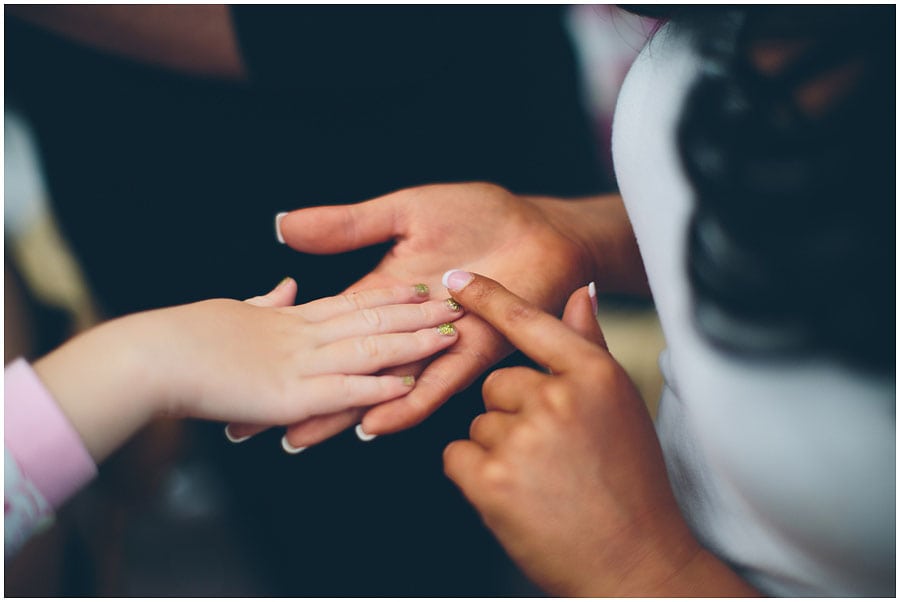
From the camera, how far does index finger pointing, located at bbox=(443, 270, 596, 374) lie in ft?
1.93

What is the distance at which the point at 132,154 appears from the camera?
910 mm

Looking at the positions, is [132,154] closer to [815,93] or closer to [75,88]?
[75,88]

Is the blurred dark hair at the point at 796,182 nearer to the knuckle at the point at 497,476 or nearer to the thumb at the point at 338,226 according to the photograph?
the knuckle at the point at 497,476

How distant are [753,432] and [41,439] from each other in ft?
2.01

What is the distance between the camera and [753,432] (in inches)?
20.4

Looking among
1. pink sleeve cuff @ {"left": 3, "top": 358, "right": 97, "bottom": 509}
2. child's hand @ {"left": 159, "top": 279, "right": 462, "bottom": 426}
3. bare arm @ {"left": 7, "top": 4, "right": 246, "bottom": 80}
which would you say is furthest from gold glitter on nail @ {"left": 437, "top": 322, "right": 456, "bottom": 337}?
bare arm @ {"left": 7, "top": 4, "right": 246, "bottom": 80}

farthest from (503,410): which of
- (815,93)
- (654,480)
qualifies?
(815,93)

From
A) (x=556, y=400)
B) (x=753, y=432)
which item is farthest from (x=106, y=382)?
(x=753, y=432)

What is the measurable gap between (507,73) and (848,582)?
81 cm

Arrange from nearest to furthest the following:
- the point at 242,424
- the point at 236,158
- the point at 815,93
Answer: the point at 815,93 < the point at 242,424 < the point at 236,158

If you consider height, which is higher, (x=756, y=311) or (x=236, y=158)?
(x=236, y=158)

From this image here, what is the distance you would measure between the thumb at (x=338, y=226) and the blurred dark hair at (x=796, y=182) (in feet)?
1.28

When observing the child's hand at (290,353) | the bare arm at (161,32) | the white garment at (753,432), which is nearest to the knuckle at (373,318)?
the child's hand at (290,353)

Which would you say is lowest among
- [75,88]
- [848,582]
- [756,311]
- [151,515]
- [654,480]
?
[151,515]
